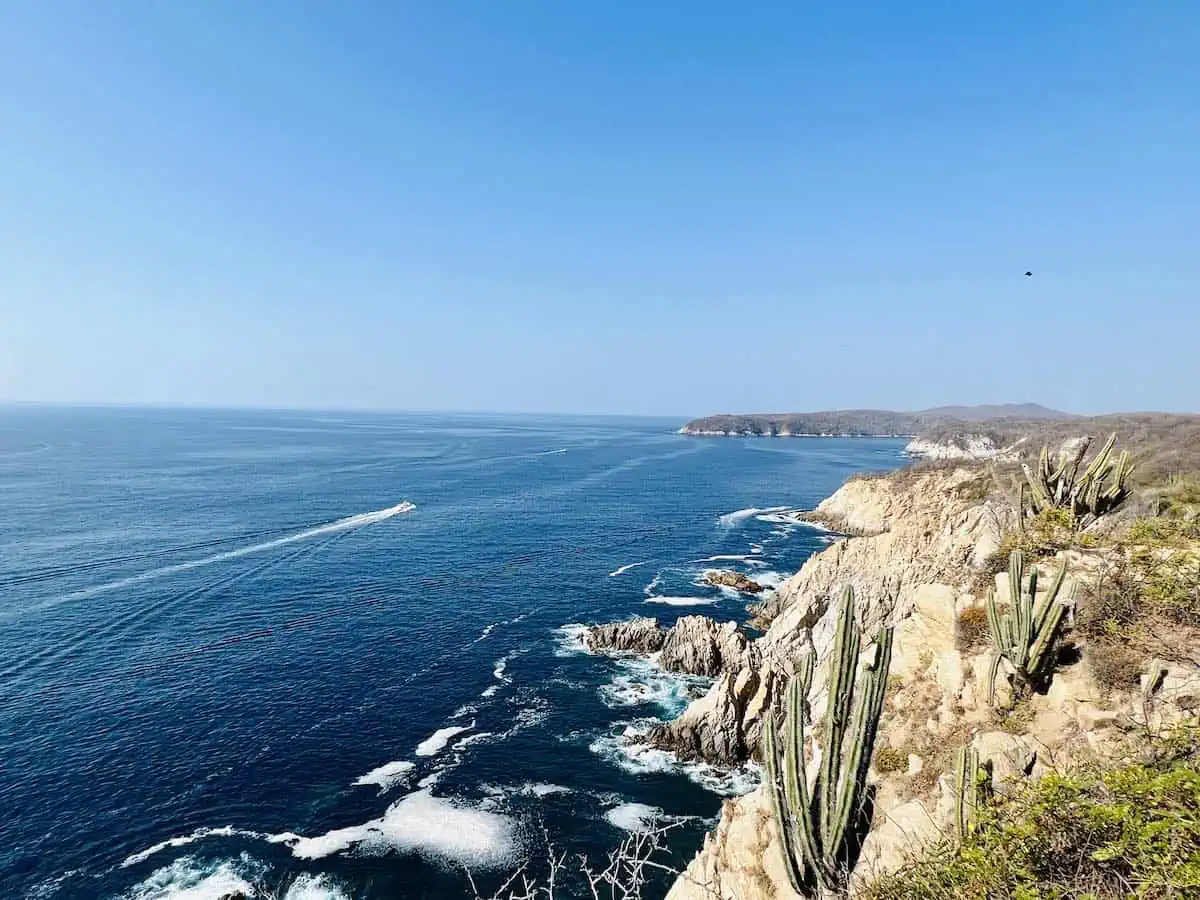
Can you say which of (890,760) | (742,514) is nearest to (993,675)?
(890,760)

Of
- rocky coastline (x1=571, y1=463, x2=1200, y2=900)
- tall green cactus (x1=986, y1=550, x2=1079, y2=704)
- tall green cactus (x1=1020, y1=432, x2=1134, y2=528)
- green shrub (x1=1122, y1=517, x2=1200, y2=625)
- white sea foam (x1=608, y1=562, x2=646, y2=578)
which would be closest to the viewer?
rocky coastline (x1=571, y1=463, x2=1200, y2=900)

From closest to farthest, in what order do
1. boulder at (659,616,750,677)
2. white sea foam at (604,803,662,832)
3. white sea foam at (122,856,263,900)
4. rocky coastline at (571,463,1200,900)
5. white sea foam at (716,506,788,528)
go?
1. rocky coastline at (571,463,1200,900)
2. white sea foam at (122,856,263,900)
3. white sea foam at (604,803,662,832)
4. boulder at (659,616,750,677)
5. white sea foam at (716,506,788,528)

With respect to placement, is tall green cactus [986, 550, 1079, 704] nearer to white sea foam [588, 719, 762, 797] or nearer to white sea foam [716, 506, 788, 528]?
white sea foam [588, 719, 762, 797]

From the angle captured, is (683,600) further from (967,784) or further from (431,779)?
(967,784)

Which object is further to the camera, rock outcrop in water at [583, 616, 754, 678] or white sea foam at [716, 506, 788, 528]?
white sea foam at [716, 506, 788, 528]

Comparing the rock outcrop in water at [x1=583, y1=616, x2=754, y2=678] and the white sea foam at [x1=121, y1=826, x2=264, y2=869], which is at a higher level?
the rock outcrop in water at [x1=583, y1=616, x2=754, y2=678]

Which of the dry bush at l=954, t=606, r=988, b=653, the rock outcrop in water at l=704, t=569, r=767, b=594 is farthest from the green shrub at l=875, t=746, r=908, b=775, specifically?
the rock outcrop in water at l=704, t=569, r=767, b=594

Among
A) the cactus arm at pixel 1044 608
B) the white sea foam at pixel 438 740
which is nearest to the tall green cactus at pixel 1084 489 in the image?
the cactus arm at pixel 1044 608
